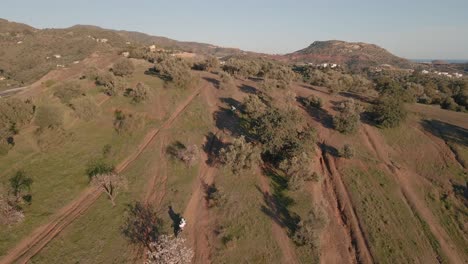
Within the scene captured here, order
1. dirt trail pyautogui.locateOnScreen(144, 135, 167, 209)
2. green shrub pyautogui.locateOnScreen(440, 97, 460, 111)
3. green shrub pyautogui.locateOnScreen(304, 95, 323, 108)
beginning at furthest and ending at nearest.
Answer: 1. green shrub pyautogui.locateOnScreen(440, 97, 460, 111)
2. green shrub pyautogui.locateOnScreen(304, 95, 323, 108)
3. dirt trail pyautogui.locateOnScreen(144, 135, 167, 209)

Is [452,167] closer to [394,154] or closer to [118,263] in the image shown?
[394,154]

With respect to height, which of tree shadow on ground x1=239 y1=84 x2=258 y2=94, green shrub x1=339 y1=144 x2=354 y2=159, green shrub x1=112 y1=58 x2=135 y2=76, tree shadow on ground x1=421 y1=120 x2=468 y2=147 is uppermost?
green shrub x1=112 y1=58 x2=135 y2=76

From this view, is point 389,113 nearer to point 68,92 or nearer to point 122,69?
point 68,92

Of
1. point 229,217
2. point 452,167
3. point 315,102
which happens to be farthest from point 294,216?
point 315,102

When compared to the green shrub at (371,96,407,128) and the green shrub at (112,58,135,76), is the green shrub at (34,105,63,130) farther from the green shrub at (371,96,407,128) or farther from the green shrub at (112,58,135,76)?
the green shrub at (371,96,407,128)

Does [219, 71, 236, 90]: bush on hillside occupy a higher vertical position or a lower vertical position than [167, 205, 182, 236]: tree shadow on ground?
higher

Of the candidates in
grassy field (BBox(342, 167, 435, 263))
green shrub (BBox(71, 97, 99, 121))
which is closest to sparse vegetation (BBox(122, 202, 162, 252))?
grassy field (BBox(342, 167, 435, 263))
